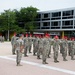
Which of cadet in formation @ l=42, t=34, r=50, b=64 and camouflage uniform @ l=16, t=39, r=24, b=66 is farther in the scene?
cadet in formation @ l=42, t=34, r=50, b=64

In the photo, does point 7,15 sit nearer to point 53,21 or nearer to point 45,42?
point 53,21

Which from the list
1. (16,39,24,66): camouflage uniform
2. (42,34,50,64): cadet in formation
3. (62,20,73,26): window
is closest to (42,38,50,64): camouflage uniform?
(42,34,50,64): cadet in formation

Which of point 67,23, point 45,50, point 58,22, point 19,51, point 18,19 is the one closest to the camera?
point 19,51

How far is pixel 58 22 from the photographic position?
67.3 meters

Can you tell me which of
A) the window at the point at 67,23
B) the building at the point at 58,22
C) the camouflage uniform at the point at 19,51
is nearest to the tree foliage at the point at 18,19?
the building at the point at 58,22

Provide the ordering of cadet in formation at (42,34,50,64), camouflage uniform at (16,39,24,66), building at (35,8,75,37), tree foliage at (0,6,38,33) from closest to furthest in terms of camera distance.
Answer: camouflage uniform at (16,39,24,66) → cadet in formation at (42,34,50,64) → building at (35,8,75,37) → tree foliage at (0,6,38,33)

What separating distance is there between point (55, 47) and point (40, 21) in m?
57.0

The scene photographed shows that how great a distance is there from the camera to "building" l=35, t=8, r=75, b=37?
6365 centimetres

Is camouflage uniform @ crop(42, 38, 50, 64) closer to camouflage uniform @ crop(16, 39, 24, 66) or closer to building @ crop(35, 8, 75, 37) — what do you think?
camouflage uniform @ crop(16, 39, 24, 66)

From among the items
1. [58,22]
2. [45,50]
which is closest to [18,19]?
[58,22]

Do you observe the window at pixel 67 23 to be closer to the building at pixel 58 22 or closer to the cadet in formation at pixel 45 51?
the building at pixel 58 22

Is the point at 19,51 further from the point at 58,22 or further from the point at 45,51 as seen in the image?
the point at 58,22

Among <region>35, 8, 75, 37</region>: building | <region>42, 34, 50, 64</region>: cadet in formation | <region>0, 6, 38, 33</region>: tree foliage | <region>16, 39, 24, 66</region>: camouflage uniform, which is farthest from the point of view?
<region>0, 6, 38, 33</region>: tree foliage

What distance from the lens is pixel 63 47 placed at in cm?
1839
